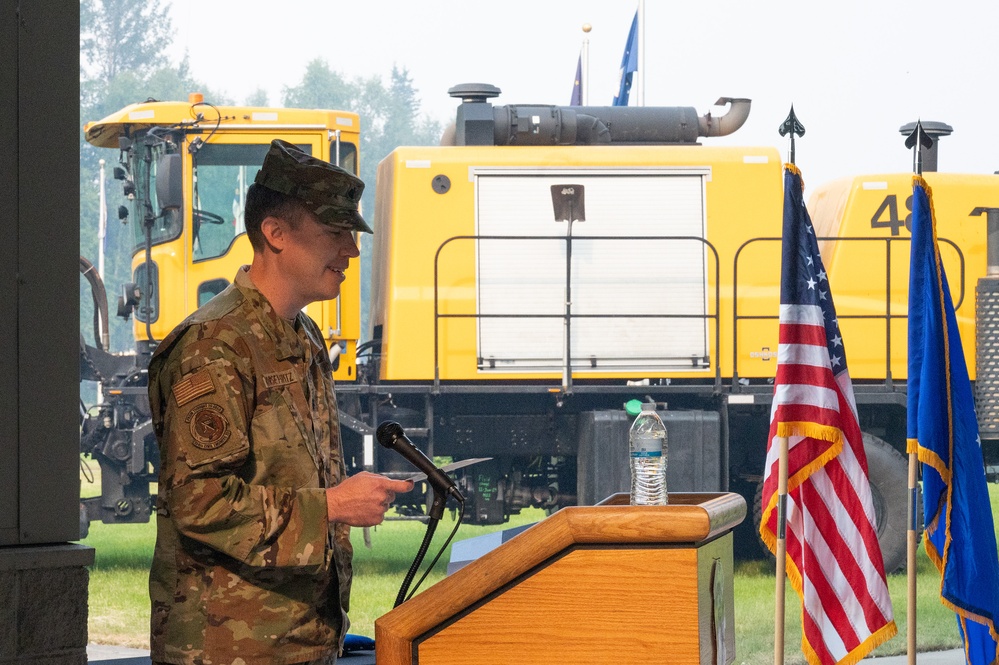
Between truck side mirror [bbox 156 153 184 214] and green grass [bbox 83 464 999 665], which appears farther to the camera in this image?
truck side mirror [bbox 156 153 184 214]

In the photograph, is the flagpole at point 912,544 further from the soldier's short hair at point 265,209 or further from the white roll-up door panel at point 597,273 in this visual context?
the white roll-up door panel at point 597,273

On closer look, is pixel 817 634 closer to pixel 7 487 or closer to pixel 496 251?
pixel 7 487

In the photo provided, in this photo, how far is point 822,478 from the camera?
4859mm

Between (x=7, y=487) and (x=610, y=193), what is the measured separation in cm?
745

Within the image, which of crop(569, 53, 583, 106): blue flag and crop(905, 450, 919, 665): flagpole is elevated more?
crop(569, 53, 583, 106): blue flag

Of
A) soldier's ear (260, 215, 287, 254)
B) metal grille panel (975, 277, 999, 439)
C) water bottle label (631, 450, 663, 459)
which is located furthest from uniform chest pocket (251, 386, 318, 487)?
metal grille panel (975, 277, 999, 439)

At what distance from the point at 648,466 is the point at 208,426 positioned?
1.05 m

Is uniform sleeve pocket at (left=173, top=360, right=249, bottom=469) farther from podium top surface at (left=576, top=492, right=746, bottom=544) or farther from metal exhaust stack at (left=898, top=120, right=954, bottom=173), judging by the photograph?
metal exhaust stack at (left=898, top=120, right=954, bottom=173)

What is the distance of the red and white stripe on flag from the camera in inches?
188

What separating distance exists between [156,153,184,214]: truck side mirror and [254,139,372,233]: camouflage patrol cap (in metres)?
6.69

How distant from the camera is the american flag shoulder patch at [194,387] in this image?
7.19 feet

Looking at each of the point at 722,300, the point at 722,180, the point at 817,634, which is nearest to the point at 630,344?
the point at 722,300

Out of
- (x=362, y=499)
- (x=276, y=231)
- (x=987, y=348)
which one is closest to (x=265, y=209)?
(x=276, y=231)

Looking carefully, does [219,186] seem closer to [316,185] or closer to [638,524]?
[316,185]
